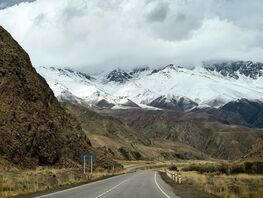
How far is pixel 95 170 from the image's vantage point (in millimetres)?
83000

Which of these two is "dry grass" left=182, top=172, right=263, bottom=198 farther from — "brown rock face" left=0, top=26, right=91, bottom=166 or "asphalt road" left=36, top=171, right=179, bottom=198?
"brown rock face" left=0, top=26, right=91, bottom=166

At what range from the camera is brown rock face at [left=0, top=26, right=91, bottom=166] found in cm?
5984

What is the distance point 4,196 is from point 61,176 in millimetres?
20156

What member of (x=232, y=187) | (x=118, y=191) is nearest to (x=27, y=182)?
(x=118, y=191)

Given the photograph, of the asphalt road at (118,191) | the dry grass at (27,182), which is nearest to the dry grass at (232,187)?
the asphalt road at (118,191)

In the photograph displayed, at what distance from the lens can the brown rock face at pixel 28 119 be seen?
59844mm

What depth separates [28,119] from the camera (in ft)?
208

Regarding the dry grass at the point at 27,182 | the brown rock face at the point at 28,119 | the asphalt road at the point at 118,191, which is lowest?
the asphalt road at the point at 118,191

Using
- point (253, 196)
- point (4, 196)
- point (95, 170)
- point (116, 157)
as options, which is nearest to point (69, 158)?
point (95, 170)

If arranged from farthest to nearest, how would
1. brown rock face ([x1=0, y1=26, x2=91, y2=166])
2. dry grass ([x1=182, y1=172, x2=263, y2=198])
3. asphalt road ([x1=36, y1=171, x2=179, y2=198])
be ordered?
brown rock face ([x1=0, y1=26, x2=91, y2=166]) → asphalt road ([x1=36, y1=171, x2=179, y2=198]) → dry grass ([x1=182, y1=172, x2=263, y2=198])

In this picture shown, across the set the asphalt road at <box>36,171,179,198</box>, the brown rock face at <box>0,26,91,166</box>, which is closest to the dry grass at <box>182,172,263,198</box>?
the asphalt road at <box>36,171,179,198</box>

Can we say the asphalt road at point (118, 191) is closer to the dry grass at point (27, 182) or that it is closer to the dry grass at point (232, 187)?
the dry grass at point (27, 182)

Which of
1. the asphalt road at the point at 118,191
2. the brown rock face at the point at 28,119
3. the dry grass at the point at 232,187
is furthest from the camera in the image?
the brown rock face at the point at 28,119

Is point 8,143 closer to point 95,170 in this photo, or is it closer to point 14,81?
point 14,81
